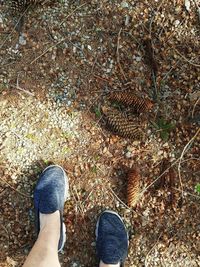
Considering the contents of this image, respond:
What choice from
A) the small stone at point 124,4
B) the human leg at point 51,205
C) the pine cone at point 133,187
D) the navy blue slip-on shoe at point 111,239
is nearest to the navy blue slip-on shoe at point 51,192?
the human leg at point 51,205

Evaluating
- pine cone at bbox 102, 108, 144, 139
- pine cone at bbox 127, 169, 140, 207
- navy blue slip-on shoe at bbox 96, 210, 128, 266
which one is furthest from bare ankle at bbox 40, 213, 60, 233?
pine cone at bbox 102, 108, 144, 139

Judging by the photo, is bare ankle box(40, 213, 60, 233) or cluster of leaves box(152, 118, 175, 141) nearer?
bare ankle box(40, 213, 60, 233)

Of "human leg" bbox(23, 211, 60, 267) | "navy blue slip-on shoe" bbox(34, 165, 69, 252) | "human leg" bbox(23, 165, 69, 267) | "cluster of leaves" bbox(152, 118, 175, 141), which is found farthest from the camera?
"cluster of leaves" bbox(152, 118, 175, 141)

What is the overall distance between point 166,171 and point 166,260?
1.94ft

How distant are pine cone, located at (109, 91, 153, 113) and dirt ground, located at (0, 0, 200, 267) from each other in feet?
0.13

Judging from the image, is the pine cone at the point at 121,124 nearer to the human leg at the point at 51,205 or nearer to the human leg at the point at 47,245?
the human leg at the point at 51,205

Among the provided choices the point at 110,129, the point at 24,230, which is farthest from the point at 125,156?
the point at 24,230

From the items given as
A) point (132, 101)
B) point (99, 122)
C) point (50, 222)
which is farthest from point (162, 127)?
point (50, 222)

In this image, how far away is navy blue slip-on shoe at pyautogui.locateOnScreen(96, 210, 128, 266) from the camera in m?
3.52

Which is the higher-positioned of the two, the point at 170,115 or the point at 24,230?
the point at 170,115

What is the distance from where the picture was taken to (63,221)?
3.54 m

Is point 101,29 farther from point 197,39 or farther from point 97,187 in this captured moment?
point 97,187

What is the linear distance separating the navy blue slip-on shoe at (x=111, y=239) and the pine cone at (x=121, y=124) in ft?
1.72

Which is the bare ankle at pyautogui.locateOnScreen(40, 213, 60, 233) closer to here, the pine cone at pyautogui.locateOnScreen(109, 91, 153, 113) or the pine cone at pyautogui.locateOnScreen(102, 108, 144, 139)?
the pine cone at pyautogui.locateOnScreen(102, 108, 144, 139)
